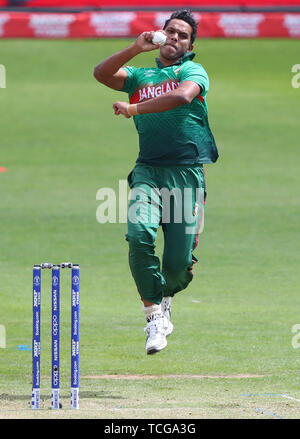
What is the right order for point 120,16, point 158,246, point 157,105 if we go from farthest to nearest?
point 120,16 < point 158,246 < point 157,105

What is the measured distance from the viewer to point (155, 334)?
7.61m

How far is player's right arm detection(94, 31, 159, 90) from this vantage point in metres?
7.55

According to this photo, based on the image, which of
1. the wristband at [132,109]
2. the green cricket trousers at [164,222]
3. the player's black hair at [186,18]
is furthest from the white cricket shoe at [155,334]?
the player's black hair at [186,18]

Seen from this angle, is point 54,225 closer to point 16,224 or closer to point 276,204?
point 16,224

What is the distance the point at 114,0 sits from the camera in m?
28.6

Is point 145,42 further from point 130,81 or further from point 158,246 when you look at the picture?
point 158,246

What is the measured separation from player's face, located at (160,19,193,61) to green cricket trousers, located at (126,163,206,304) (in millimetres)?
893

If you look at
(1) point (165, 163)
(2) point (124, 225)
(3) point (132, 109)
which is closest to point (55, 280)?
(3) point (132, 109)

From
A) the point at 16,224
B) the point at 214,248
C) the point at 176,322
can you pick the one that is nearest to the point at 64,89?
the point at 16,224

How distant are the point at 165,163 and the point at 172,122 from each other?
324 millimetres

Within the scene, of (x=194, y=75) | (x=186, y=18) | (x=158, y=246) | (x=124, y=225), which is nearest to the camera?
(x=194, y=75)
